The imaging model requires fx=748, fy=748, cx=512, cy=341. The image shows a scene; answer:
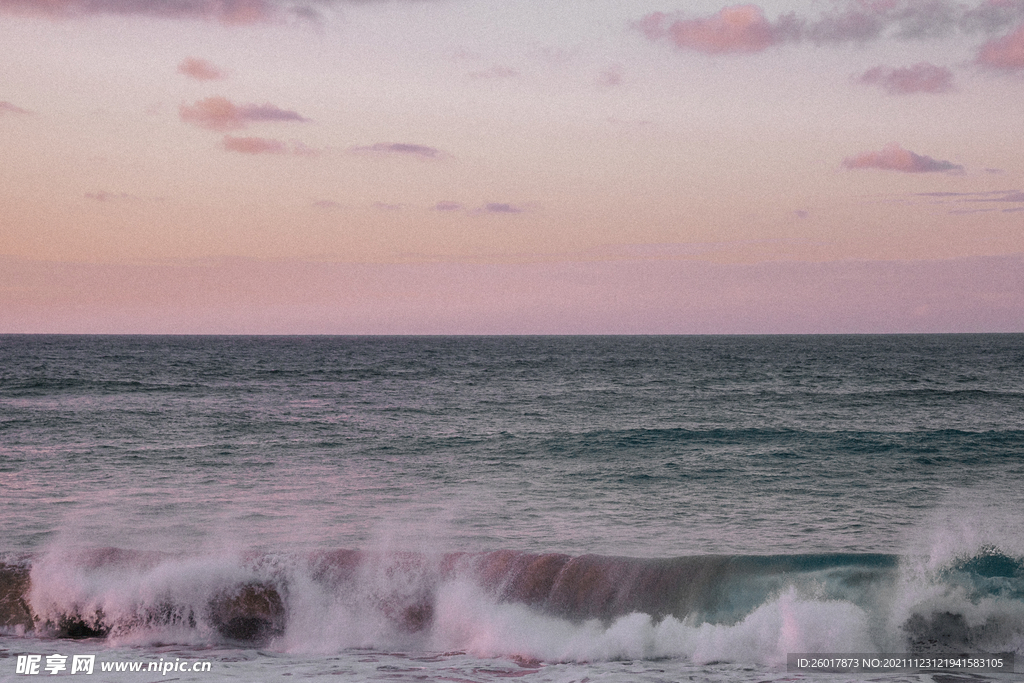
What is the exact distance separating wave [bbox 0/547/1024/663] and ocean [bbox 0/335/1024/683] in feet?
0.13

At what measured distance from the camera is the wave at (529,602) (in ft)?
34.2

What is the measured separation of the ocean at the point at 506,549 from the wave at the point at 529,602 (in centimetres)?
4

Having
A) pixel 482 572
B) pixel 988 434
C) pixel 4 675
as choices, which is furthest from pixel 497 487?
pixel 988 434

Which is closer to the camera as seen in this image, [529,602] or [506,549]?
[529,602]

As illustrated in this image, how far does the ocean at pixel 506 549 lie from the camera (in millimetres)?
10219

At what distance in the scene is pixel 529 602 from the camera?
11.6m

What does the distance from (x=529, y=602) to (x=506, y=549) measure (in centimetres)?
214

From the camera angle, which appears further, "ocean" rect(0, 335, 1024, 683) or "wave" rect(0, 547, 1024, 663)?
"wave" rect(0, 547, 1024, 663)

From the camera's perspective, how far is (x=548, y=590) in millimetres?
11789

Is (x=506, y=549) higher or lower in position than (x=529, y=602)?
higher

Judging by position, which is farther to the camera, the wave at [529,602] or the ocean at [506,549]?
the wave at [529,602]

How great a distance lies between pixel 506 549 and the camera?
13.7 metres

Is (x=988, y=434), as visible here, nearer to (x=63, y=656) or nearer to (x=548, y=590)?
(x=548, y=590)

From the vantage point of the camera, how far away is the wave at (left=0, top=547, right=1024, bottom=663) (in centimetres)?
1041
